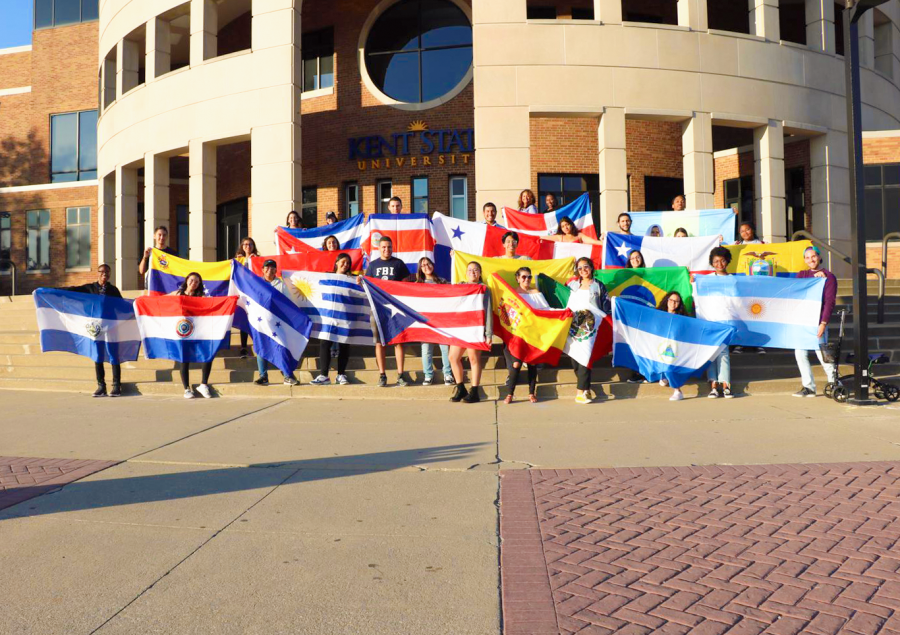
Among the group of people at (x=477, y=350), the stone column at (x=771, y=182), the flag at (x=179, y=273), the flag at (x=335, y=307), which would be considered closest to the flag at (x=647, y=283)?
the group of people at (x=477, y=350)

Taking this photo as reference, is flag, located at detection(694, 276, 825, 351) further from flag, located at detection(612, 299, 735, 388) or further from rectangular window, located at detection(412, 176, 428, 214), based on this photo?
rectangular window, located at detection(412, 176, 428, 214)

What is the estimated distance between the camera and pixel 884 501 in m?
5.05

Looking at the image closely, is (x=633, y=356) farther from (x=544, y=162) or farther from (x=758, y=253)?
(x=544, y=162)

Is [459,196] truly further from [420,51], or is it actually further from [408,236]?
[408,236]

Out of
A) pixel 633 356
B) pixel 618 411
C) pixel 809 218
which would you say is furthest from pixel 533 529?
pixel 809 218

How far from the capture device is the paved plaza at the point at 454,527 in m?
3.39

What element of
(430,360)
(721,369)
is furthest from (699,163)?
(430,360)

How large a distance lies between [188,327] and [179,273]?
2629 mm

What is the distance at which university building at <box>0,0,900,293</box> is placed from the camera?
1752cm

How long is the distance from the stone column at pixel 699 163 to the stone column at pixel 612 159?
1.69m

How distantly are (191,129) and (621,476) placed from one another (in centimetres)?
1764

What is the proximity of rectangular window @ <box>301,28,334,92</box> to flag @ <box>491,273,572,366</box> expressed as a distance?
14856 millimetres

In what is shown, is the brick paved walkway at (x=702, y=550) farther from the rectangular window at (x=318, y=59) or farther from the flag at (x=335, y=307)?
the rectangular window at (x=318, y=59)

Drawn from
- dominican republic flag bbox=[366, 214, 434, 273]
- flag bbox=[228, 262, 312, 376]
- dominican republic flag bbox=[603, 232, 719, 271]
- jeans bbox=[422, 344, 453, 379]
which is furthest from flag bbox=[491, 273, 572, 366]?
dominican republic flag bbox=[366, 214, 434, 273]
